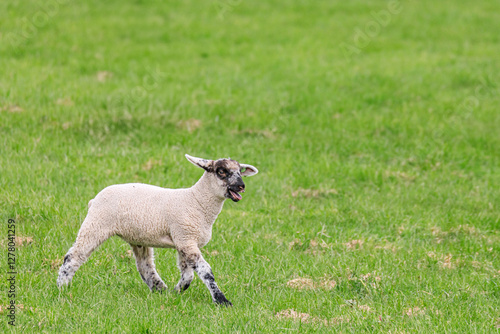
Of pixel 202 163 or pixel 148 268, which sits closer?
pixel 202 163

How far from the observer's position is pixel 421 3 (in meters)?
26.5

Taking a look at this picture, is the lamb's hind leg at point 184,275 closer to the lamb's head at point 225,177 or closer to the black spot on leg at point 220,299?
the black spot on leg at point 220,299

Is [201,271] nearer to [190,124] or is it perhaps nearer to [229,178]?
[229,178]

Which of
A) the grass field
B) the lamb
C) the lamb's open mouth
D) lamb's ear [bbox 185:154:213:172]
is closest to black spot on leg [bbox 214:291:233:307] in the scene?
the grass field

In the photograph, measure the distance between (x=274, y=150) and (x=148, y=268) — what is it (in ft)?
22.9

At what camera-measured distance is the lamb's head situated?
727cm

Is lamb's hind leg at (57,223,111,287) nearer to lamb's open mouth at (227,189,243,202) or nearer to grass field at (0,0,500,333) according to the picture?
grass field at (0,0,500,333)

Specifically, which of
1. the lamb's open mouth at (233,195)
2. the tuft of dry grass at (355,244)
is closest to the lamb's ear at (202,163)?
the lamb's open mouth at (233,195)

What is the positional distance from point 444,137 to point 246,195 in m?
5.90

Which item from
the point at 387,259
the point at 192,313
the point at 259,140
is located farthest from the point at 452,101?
the point at 192,313

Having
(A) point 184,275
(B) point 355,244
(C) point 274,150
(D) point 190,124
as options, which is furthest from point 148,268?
(D) point 190,124

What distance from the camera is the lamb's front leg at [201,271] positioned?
699 cm

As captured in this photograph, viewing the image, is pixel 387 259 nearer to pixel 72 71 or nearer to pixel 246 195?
pixel 246 195

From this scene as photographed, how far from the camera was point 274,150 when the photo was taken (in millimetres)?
14266
